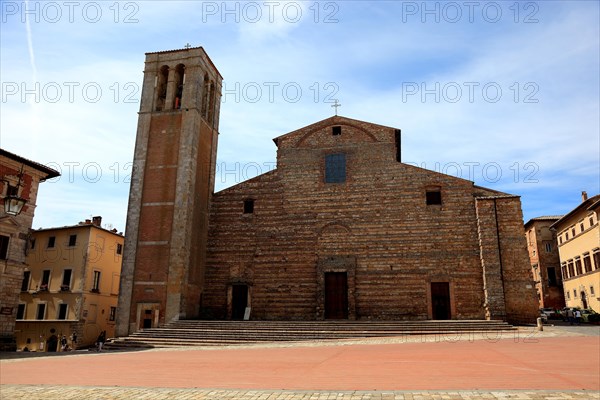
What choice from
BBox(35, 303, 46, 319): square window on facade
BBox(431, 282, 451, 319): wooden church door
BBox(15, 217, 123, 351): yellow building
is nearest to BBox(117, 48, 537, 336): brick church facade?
BBox(431, 282, 451, 319): wooden church door

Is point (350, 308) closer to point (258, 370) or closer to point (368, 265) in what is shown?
point (368, 265)

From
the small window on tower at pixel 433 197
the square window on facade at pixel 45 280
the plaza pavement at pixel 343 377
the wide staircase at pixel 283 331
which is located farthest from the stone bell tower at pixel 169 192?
the small window on tower at pixel 433 197

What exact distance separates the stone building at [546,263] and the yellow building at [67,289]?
36147 millimetres

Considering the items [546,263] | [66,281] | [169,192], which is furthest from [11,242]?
[546,263]

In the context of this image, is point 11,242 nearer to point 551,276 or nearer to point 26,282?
point 26,282

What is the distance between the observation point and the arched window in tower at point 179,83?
2494 cm

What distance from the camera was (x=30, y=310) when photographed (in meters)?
29.7

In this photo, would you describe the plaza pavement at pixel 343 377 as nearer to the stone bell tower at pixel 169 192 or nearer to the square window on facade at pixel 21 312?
the stone bell tower at pixel 169 192

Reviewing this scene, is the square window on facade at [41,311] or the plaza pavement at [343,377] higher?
the square window on facade at [41,311]

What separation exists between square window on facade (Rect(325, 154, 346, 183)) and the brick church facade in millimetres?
57

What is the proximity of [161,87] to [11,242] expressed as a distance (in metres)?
11.3

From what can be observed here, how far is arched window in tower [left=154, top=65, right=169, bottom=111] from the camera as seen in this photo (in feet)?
82.7

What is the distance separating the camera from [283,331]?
59.0ft

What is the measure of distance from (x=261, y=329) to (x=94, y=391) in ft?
40.0
